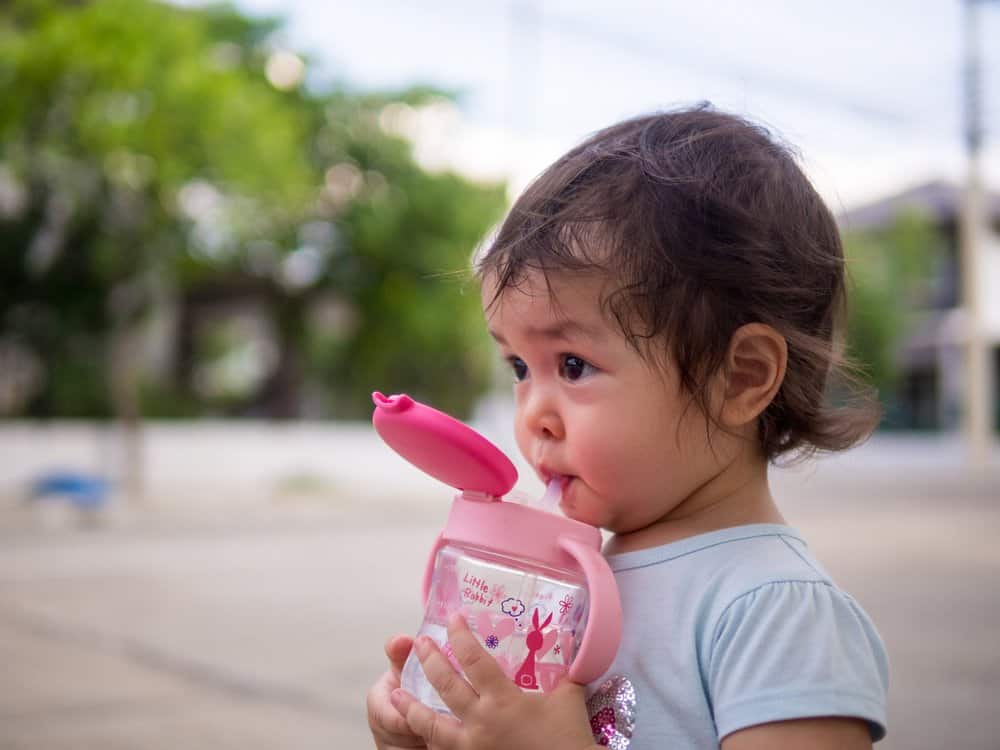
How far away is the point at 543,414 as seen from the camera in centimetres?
112

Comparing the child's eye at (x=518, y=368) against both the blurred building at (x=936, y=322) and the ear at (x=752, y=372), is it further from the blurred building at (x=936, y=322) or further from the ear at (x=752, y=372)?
the blurred building at (x=936, y=322)

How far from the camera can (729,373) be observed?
1.13 metres

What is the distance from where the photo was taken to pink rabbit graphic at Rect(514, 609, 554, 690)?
104cm

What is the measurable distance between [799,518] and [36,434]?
8133mm

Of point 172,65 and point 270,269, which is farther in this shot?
point 270,269

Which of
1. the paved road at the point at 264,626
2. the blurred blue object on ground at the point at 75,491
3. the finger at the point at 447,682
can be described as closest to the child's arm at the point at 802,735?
the finger at the point at 447,682

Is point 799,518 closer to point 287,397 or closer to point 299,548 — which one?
point 299,548

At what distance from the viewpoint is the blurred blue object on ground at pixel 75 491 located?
9.64 meters

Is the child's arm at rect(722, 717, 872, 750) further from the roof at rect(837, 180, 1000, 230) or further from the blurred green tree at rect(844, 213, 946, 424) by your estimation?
the roof at rect(837, 180, 1000, 230)

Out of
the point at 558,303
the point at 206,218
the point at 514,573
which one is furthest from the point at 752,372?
the point at 206,218

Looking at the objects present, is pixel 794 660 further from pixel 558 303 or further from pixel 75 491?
pixel 75 491

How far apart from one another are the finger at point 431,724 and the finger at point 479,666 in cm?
5

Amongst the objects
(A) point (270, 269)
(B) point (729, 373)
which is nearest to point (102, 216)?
(A) point (270, 269)

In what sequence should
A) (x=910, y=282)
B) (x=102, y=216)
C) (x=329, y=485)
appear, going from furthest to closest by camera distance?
(x=910, y=282) < (x=329, y=485) < (x=102, y=216)
